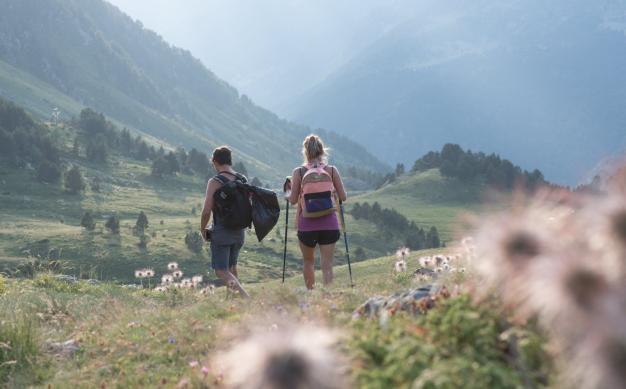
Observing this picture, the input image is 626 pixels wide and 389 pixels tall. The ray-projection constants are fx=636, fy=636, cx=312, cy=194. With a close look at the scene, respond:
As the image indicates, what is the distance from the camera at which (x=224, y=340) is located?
730 centimetres

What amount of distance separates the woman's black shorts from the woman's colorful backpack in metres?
0.34

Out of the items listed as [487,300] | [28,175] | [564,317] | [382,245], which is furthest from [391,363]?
[28,175]

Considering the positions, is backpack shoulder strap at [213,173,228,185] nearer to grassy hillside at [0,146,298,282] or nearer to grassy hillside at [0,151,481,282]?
grassy hillside at [0,146,298,282]

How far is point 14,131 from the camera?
98625 mm

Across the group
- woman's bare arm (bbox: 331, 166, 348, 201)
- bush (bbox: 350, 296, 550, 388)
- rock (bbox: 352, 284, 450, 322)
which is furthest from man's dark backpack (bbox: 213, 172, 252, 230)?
bush (bbox: 350, 296, 550, 388)

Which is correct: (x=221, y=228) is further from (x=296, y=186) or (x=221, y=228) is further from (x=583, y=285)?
(x=583, y=285)

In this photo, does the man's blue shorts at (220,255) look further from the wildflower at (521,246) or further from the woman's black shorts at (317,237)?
the wildflower at (521,246)

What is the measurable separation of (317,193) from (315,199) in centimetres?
12

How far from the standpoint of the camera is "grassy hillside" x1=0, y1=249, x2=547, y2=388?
12.6 ft

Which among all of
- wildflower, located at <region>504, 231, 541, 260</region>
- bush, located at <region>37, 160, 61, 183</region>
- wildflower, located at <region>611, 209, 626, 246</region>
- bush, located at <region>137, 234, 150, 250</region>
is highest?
bush, located at <region>37, 160, 61, 183</region>

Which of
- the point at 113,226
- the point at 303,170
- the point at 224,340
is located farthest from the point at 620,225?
the point at 113,226

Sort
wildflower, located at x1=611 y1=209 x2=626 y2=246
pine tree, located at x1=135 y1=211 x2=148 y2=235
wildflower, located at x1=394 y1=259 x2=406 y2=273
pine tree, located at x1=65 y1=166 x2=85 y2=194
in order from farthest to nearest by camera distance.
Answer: pine tree, located at x1=65 y1=166 x2=85 y2=194
pine tree, located at x1=135 y1=211 x2=148 y2=235
wildflower, located at x1=394 y1=259 x2=406 y2=273
wildflower, located at x1=611 y1=209 x2=626 y2=246

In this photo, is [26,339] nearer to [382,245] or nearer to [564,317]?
[564,317]

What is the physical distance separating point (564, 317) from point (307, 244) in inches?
371
